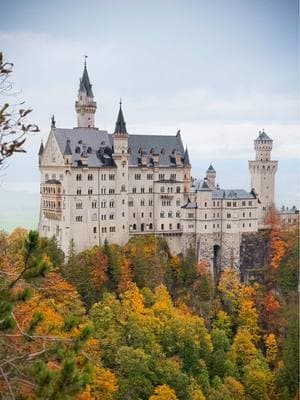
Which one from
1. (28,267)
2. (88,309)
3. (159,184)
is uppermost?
(159,184)

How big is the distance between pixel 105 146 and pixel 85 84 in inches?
231

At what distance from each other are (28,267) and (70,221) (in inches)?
1331

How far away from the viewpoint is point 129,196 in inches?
1927

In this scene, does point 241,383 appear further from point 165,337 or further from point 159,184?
point 159,184

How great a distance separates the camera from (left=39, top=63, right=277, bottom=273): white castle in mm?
Result: 46531

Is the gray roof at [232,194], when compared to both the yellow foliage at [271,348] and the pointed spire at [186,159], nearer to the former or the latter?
the pointed spire at [186,159]

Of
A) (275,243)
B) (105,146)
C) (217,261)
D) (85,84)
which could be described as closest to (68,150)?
(105,146)

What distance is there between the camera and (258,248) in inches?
2039

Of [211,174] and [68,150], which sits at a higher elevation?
[68,150]

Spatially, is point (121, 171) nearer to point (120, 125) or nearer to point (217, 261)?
point (120, 125)

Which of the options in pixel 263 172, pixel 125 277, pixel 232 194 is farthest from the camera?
pixel 263 172

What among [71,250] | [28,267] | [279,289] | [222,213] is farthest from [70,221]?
[28,267]

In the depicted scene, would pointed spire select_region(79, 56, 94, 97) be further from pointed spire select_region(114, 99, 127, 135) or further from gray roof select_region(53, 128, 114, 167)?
pointed spire select_region(114, 99, 127, 135)

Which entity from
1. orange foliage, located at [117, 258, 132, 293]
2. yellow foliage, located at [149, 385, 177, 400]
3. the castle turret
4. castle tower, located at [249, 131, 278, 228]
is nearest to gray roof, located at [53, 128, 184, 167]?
the castle turret
